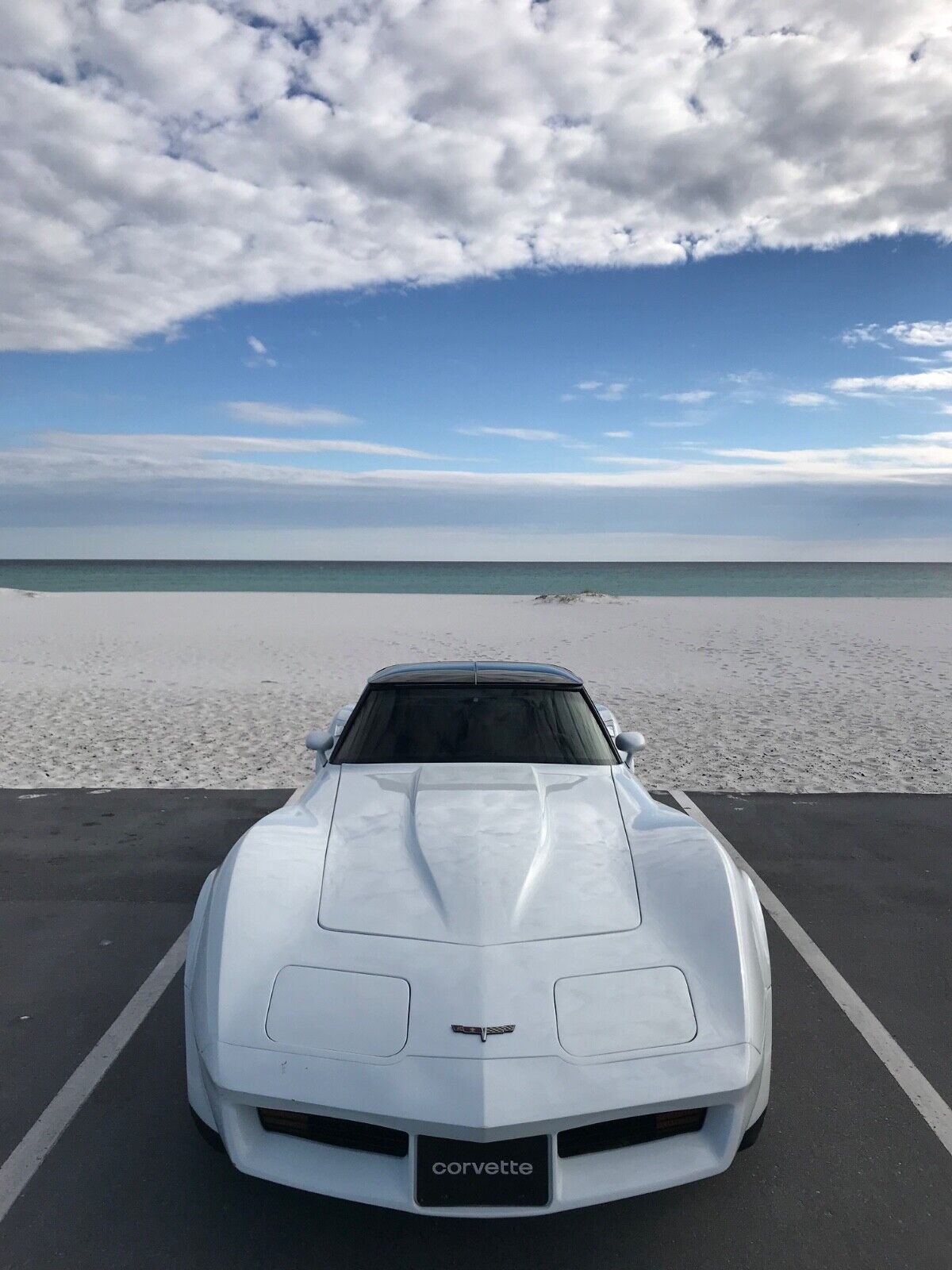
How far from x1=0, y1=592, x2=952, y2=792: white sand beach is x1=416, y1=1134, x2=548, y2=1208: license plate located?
6.03 m

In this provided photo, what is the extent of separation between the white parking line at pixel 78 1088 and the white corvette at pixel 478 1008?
0.74 metres

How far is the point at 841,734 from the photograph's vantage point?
34.8ft

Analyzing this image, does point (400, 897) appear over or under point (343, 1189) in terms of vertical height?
over

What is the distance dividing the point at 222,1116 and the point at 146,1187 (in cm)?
60

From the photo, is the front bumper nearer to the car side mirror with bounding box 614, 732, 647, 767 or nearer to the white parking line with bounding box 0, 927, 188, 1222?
the white parking line with bounding box 0, 927, 188, 1222

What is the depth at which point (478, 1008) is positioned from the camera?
2562 millimetres

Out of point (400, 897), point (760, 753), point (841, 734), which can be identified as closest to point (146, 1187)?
point (400, 897)

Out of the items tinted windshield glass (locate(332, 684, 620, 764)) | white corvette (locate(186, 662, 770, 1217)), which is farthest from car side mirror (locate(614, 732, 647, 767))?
white corvette (locate(186, 662, 770, 1217))

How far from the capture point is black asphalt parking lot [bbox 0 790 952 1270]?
2.57m

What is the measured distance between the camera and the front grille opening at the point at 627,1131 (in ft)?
8.02

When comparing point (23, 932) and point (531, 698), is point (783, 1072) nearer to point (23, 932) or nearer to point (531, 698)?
point (531, 698)

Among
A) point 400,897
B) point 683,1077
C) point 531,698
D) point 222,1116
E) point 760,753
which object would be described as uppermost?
point 531,698

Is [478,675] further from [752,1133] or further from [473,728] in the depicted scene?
[752,1133]

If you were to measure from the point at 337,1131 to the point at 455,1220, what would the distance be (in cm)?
64
